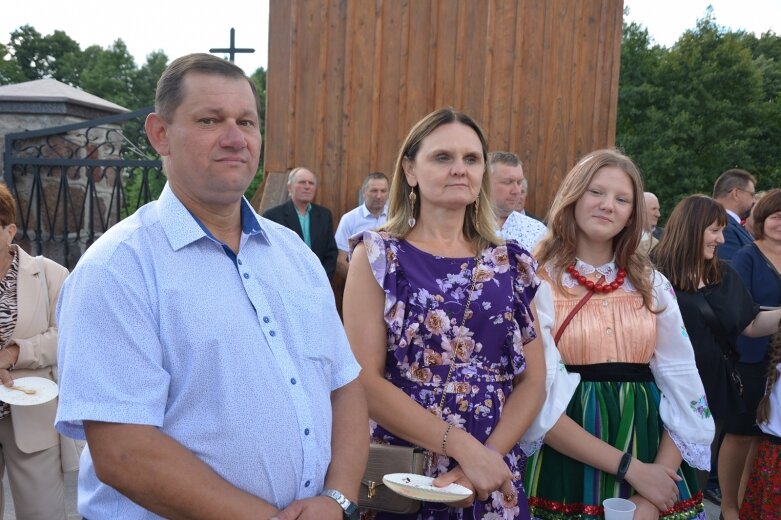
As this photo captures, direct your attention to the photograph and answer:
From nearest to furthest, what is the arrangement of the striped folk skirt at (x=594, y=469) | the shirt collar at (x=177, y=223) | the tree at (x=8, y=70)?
the shirt collar at (x=177, y=223), the striped folk skirt at (x=594, y=469), the tree at (x=8, y=70)

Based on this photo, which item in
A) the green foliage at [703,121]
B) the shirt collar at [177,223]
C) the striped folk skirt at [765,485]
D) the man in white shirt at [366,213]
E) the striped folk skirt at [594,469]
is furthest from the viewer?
the green foliage at [703,121]

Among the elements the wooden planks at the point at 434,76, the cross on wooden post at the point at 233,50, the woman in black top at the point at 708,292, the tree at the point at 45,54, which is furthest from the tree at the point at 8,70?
the woman in black top at the point at 708,292

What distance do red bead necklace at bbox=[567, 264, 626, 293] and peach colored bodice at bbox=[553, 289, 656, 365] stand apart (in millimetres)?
26

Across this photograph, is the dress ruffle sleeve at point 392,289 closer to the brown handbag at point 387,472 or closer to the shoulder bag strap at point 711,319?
the brown handbag at point 387,472

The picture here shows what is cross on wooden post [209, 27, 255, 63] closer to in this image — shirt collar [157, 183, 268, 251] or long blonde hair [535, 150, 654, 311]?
long blonde hair [535, 150, 654, 311]

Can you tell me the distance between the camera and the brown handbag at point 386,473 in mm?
2084

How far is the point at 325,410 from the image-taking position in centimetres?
176

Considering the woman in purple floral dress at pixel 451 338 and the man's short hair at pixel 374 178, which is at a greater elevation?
the man's short hair at pixel 374 178

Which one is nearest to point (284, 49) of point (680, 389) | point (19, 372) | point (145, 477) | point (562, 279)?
point (19, 372)

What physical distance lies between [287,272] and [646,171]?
27543 millimetres

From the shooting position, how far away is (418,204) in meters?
2.56

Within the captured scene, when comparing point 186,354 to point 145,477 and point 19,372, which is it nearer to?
point 145,477

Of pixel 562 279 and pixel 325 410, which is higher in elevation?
pixel 562 279

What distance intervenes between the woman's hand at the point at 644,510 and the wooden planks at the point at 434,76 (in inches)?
170
